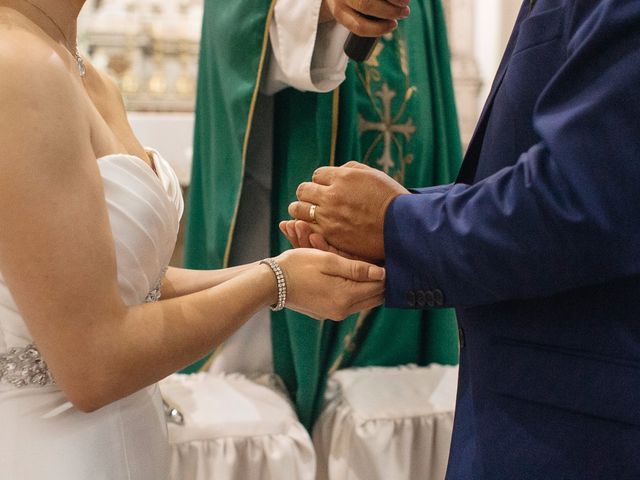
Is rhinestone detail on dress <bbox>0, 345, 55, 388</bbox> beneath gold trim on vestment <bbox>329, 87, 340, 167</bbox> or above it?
beneath

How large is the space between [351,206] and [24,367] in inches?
25.6

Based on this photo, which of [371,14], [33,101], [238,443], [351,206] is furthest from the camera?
[238,443]

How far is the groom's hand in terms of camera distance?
1466mm

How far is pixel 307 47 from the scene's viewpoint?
7.20 ft

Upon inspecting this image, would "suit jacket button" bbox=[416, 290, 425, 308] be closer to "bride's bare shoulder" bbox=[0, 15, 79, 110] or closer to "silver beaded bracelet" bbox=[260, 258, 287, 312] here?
"silver beaded bracelet" bbox=[260, 258, 287, 312]

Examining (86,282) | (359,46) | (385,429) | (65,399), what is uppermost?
(359,46)

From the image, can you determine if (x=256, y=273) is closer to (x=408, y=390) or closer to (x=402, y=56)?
(x=408, y=390)

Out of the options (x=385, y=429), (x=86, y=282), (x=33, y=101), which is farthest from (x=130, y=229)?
(x=385, y=429)

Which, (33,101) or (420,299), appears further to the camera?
(420,299)

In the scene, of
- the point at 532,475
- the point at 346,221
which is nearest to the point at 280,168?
the point at 346,221

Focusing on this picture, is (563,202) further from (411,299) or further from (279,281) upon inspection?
(279,281)

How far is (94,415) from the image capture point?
142 cm

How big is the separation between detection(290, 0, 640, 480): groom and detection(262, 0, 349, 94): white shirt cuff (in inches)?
30.1

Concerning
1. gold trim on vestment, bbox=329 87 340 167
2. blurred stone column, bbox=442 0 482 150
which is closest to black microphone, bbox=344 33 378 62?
gold trim on vestment, bbox=329 87 340 167
